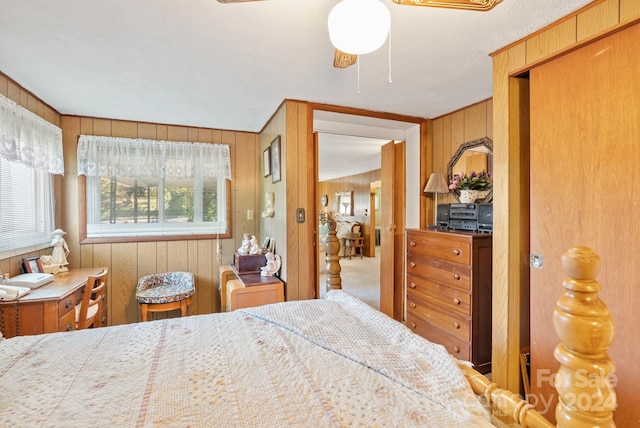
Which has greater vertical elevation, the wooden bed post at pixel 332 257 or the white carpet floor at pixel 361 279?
the wooden bed post at pixel 332 257

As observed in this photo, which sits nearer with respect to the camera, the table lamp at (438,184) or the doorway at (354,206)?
the table lamp at (438,184)

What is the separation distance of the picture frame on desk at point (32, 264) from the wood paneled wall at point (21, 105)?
32 mm

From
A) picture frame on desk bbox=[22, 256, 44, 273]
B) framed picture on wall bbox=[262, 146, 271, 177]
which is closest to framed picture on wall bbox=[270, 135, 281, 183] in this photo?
framed picture on wall bbox=[262, 146, 271, 177]

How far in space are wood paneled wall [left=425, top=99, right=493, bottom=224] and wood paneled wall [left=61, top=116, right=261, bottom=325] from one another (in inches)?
84.2

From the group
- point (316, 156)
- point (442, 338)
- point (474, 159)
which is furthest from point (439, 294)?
point (316, 156)

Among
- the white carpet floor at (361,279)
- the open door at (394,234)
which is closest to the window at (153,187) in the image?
the open door at (394,234)

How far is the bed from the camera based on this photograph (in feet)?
2.63

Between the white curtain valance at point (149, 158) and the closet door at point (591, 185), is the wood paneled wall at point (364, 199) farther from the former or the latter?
the closet door at point (591, 185)

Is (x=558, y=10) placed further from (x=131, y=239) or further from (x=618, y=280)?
(x=131, y=239)

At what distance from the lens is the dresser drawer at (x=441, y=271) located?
7.50 ft

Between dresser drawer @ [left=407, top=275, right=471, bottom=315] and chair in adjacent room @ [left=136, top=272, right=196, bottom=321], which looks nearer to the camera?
dresser drawer @ [left=407, top=275, right=471, bottom=315]

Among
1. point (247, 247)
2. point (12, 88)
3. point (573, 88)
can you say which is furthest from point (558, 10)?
point (12, 88)

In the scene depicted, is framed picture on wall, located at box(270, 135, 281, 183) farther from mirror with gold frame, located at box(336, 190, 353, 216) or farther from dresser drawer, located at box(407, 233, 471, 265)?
mirror with gold frame, located at box(336, 190, 353, 216)

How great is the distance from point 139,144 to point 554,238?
12.3ft
